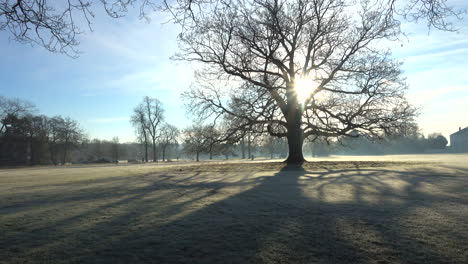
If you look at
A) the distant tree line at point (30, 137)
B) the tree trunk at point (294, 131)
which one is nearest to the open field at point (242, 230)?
the tree trunk at point (294, 131)

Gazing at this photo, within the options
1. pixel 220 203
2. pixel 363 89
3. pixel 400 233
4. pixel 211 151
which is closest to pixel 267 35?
pixel 363 89

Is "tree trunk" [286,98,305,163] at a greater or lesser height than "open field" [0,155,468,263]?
greater

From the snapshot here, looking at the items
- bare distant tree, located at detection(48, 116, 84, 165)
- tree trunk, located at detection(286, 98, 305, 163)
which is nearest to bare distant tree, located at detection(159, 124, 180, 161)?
bare distant tree, located at detection(48, 116, 84, 165)

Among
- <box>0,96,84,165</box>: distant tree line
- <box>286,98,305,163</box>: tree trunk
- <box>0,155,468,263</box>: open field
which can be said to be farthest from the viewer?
<box>0,96,84,165</box>: distant tree line

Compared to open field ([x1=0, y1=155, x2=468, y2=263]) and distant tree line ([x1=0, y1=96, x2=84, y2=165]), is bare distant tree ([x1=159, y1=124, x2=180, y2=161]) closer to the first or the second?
distant tree line ([x1=0, y1=96, x2=84, y2=165])

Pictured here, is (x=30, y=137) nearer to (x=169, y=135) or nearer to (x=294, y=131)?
(x=169, y=135)

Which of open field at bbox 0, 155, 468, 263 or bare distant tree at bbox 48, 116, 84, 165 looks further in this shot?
bare distant tree at bbox 48, 116, 84, 165

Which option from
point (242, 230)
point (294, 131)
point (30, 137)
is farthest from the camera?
point (30, 137)

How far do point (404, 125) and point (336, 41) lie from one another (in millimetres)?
8761

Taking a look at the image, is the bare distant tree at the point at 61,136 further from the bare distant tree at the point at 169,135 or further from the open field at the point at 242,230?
the open field at the point at 242,230

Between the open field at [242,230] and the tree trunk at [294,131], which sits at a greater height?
the tree trunk at [294,131]

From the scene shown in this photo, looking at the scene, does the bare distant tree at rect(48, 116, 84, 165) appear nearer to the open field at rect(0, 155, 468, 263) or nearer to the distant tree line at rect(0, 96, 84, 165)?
the distant tree line at rect(0, 96, 84, 165)

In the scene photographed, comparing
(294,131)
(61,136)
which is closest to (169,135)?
(61,136)

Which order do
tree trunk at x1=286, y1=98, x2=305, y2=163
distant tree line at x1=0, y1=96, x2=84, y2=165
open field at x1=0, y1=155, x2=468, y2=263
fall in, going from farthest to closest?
distant tree line at x1=0, y1=96, x2=84, y2=165 → tree trunk at x1=286, y1=98, x2=305, y2=163 → open field at x1=0, y1=155, x2=468, y2=263
